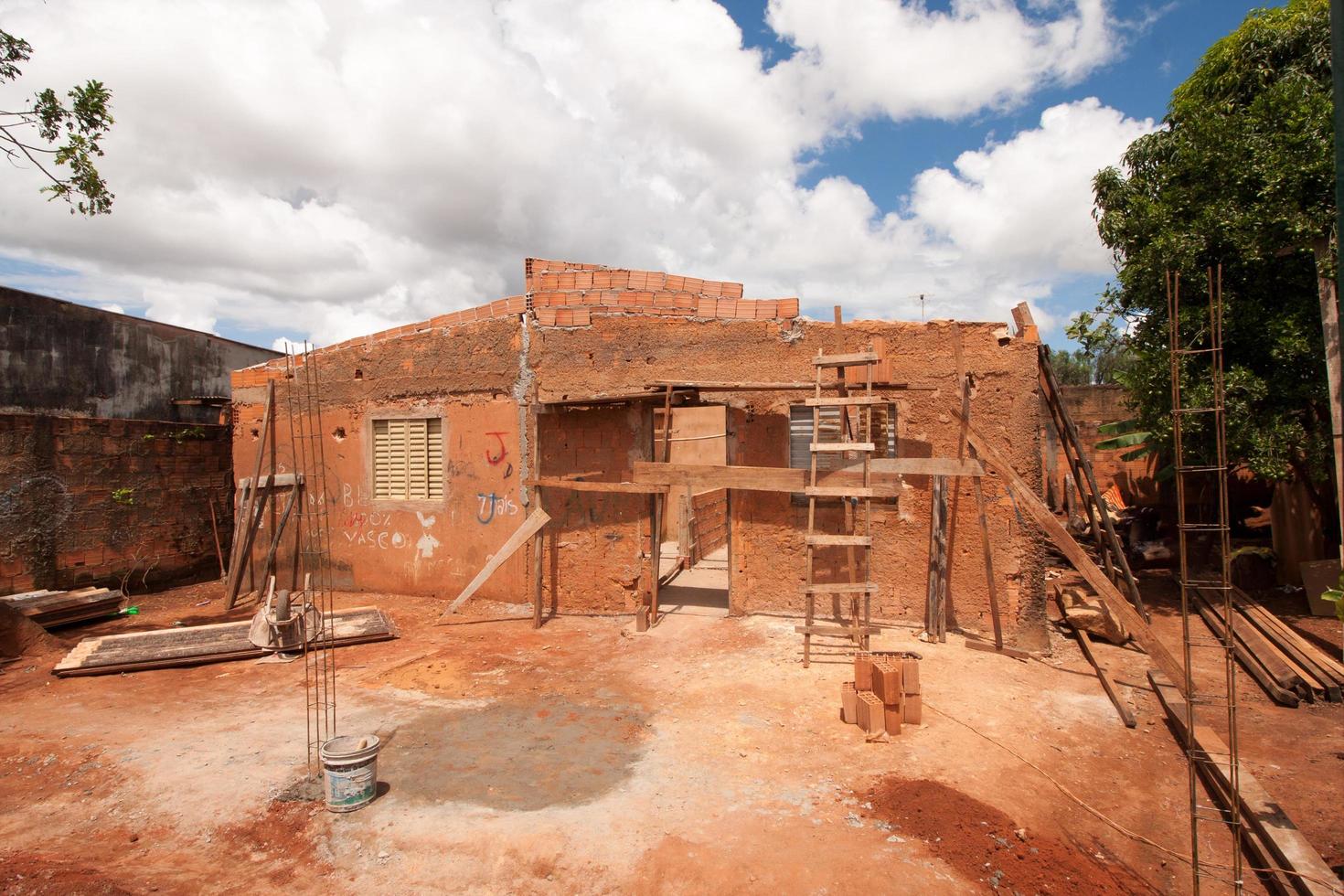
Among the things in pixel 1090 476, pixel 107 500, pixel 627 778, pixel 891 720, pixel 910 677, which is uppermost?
pixel 1090 476

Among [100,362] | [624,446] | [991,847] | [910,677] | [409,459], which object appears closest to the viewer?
[991,847]

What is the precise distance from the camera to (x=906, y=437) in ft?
27.5

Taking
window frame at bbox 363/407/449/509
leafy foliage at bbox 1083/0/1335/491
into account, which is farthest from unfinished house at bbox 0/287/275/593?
leafy foliage at bbox 1083/0/1335/491

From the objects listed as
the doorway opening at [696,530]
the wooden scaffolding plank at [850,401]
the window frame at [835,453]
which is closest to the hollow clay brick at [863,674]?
the wooden scaffolding plank at [850,401]

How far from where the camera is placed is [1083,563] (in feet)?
20.8

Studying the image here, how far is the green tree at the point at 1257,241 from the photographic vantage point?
8234 mm

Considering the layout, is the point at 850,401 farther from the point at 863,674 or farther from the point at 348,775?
Result: the point at 348,775

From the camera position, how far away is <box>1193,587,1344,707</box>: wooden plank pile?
690cm

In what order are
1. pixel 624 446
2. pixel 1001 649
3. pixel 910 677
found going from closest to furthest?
1. pixel 910 677
2. pixel 1001 649
3. pixel 624 446

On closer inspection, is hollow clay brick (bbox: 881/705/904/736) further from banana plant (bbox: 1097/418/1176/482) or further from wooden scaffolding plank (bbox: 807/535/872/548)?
banana plant (bbox: 1097/418/1176/482)

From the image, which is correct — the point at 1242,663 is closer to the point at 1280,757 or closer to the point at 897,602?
the point at 1280,757

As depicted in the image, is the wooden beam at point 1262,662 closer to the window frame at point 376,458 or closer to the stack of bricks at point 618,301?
the stack of bricks at point 618,301

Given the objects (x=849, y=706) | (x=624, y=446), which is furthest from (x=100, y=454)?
(x=849, y=706)

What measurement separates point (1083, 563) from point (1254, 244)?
5.08 m
